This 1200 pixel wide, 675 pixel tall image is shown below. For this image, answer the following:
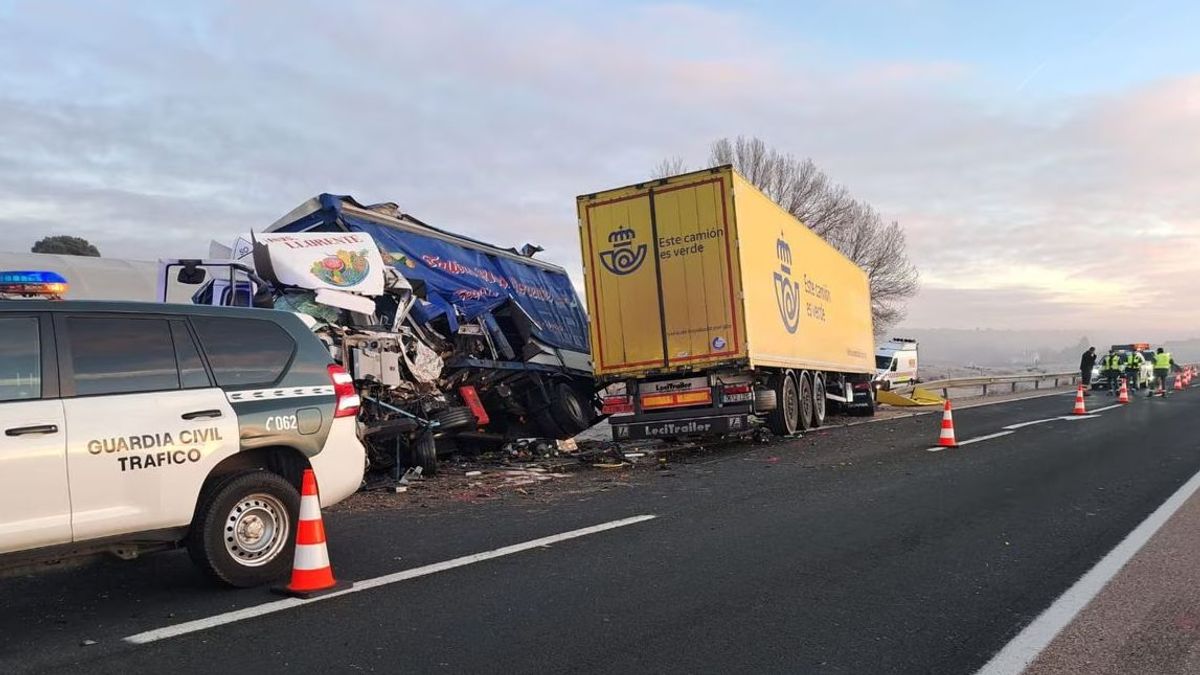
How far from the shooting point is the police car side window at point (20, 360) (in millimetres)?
4406

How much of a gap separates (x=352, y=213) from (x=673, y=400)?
17.4 ft

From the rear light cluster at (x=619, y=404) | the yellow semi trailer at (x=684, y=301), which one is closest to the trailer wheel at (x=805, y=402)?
the yellow semi trailer at (x=684, y=301)

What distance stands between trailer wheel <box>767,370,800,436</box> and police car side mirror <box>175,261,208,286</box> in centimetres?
883

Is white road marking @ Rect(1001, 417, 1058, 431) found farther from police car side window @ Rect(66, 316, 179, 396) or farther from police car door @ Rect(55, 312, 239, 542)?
police car side window @ Rect(66, 316, 179, 396)

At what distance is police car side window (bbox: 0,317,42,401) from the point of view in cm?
441

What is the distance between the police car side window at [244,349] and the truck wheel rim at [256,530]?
2.42ft

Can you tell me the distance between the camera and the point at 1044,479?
938 cm

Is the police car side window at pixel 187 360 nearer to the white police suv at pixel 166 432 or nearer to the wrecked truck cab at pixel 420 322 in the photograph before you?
the white police suv at pixel 166 432

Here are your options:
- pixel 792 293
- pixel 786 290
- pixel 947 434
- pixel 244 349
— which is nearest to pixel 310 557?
pixel 244 349

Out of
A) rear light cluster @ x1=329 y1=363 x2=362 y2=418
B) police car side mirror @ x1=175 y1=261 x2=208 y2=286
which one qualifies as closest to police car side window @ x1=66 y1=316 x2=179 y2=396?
rear light cluster @ x1=329 y1=363 x2=362 y2=418

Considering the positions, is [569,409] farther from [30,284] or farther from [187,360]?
[30,284]

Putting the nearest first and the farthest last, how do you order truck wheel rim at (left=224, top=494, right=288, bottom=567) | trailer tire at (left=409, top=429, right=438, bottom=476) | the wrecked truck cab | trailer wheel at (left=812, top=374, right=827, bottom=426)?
truck wheel rim at (left=224, top=494, right=288, bottom=567) < the wrecked truck cab < trailer tire at (left=409, top=429, right=438, bottom=476) < trailer wheel at (left=812, top=374, right=827, bottom=426)

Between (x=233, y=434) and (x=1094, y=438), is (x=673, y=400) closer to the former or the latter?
(x=1094, y=438)

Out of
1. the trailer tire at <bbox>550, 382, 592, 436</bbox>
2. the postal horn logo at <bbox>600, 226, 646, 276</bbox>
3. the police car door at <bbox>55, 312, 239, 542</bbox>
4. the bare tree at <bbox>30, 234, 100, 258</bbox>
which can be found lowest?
the trailer tire at <bbox>550, 382, 592, 436</bbox>
